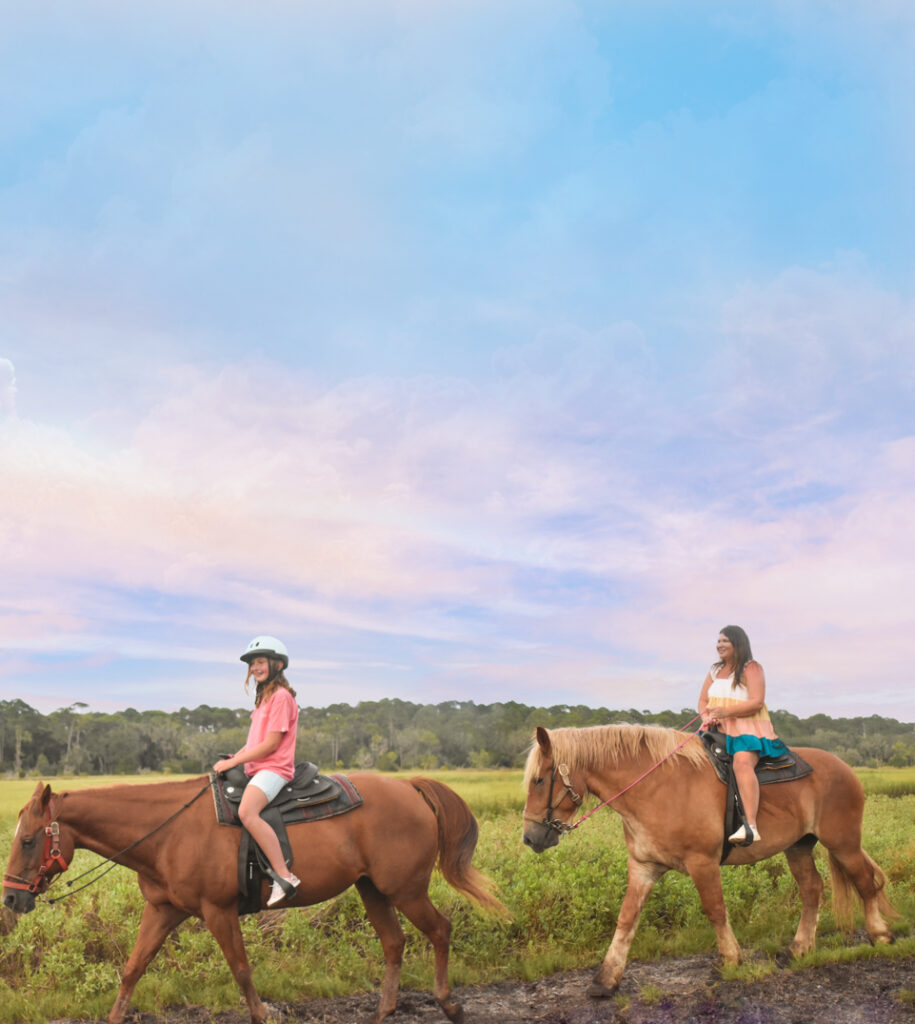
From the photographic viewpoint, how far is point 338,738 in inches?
1810

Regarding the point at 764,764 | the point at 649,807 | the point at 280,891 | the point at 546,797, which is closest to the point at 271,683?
the point at 280,891

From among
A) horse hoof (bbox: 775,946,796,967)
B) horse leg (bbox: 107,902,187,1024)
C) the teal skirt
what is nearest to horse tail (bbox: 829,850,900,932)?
horse hoof (bbox: 775,946,796,967)

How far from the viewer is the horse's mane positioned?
699cm

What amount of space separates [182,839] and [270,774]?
850 millimetres

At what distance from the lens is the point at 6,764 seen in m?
54.2

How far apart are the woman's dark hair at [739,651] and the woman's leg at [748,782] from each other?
63 centimetres

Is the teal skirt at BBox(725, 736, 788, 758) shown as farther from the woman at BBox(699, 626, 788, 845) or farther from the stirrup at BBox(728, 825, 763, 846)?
the stirrup at BBox(728, 825, 763, 846)

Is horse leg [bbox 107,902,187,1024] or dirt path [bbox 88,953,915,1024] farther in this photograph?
dirt path [bbox 88,953,915,1024]

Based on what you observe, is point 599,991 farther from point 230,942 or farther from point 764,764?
point 230,942

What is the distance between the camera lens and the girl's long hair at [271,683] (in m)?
6.38

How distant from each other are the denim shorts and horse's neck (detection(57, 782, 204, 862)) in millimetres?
763

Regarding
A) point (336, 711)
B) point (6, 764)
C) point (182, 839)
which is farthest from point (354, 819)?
point (6, 764)

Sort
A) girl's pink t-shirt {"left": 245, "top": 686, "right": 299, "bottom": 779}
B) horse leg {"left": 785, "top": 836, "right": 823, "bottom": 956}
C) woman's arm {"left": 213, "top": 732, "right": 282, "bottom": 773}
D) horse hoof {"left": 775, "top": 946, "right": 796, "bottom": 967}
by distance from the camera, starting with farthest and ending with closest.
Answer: horse leg {"left": 785, "top": 836, "right": 823, "bottom": 956} → horse hoof {"left": 775, "top": 946, "right": 796, "bottom": 967} → girl's pink t-shirt {"left": 245, "top": 686, "right": 299, "bottom": 779} → woman's arm {"left": 213, "top": 732, "right": 282, "bottom": 773}

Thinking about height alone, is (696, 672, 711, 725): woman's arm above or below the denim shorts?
above
